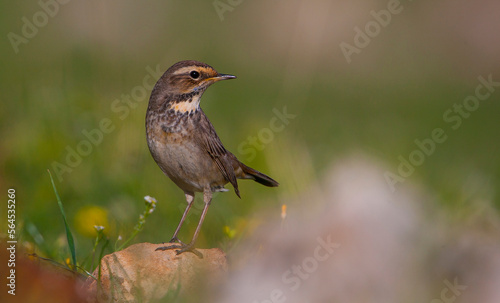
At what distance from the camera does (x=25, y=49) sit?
48.6 ft

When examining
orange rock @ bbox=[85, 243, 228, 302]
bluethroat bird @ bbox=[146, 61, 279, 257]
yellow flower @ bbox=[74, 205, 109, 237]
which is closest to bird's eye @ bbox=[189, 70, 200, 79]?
bluethroat bird @ bbox=[146, 61, 279, 257]

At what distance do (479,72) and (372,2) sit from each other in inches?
128

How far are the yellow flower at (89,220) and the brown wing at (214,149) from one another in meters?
1.24

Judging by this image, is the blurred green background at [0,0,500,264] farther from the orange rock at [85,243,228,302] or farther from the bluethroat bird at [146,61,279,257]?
the orange rock at [85,243,228,302]

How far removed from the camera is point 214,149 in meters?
6.36

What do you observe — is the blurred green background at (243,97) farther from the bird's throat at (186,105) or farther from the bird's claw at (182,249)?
the bird's throat at (186,105)

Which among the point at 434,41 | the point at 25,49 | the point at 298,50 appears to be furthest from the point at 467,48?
the point at 25,49

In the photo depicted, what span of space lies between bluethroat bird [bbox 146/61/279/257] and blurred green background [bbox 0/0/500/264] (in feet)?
2.41

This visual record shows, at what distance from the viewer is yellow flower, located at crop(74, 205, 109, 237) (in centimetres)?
688

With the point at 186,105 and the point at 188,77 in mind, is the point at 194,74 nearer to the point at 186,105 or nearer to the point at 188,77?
the point at 188,77

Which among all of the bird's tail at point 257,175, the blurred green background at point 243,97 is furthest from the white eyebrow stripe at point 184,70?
the blurred green background at point 243,97

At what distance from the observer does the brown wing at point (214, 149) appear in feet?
20.6

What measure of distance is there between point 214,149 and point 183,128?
38cm

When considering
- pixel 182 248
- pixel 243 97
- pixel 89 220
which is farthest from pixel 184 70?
pixel 243 97
